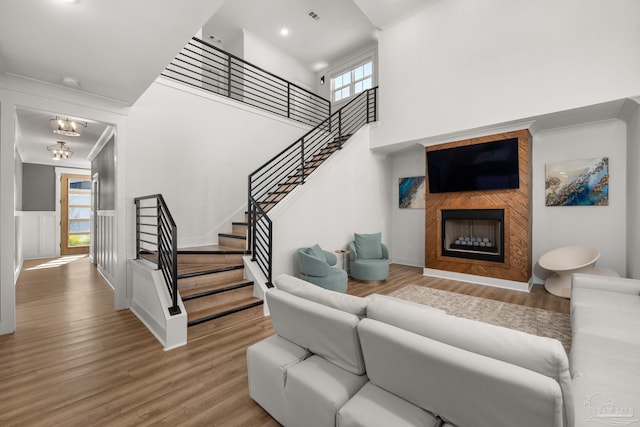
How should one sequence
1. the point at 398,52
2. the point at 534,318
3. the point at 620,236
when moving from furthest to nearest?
the point at 398,52 → the point at 620,236 → the point at 534,318

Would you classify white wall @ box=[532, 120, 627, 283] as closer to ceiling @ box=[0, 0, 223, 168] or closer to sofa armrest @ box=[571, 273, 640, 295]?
sofa armrest @ box=[571, 273, 640, 295]

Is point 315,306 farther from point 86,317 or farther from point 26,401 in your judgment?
point 86,317

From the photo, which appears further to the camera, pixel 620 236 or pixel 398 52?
pixel 398 52

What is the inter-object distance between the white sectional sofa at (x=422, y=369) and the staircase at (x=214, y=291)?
1442mm

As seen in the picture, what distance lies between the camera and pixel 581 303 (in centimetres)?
260

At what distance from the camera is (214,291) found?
3.39 meters

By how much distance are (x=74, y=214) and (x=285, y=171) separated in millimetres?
7182

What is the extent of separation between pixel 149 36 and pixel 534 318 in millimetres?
5196

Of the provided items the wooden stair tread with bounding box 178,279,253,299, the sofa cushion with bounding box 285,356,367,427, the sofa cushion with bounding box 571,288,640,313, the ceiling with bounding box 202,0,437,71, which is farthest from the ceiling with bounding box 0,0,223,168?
the ceiling with bounding box 202,0,437,71

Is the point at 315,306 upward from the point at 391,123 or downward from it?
downward

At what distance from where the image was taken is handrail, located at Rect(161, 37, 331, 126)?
471cm

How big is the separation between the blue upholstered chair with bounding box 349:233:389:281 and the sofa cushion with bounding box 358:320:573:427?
3.65m

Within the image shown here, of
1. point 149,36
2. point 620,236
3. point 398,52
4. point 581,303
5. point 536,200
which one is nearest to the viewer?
point 149,36

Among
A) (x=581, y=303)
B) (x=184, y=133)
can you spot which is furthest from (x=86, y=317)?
(x=581, y=303)
